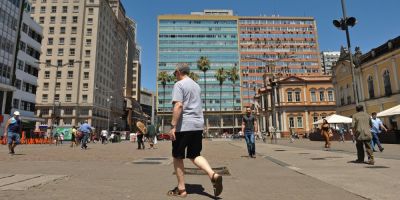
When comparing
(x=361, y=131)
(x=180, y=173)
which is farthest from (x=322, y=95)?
(x=180, y=173)

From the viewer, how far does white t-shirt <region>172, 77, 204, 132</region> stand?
4078 millimetres

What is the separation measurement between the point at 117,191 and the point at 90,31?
72.9m

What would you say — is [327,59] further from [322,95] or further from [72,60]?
[72,60]

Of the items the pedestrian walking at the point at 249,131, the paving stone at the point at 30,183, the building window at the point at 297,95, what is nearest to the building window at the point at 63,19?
the building window at the point at 297,95

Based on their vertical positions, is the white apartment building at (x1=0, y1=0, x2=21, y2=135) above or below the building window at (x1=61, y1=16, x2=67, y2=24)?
below

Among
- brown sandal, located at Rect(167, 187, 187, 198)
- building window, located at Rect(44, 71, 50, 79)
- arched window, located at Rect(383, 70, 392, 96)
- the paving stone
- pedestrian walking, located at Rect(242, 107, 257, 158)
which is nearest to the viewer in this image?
brown sandal, located at Rect(167, 187, 187, 198)

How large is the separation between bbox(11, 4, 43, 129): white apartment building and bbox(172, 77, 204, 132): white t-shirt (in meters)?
44.8

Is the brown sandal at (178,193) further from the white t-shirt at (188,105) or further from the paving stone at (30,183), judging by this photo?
the paving stone at (30,183)

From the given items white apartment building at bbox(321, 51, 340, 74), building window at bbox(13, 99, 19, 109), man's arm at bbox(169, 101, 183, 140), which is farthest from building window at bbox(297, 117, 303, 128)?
white apartment building at bbox(321, 51, 340, 74)

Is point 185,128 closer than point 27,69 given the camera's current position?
Yes

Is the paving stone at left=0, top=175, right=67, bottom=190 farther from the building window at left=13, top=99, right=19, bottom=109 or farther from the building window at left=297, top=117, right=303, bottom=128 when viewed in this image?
the building window at left=297, top=117, right=303, bottom=128

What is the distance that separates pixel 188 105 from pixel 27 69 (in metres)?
48.8

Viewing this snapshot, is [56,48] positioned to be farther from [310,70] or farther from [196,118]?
[310,70]

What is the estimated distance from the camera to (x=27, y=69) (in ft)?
148
